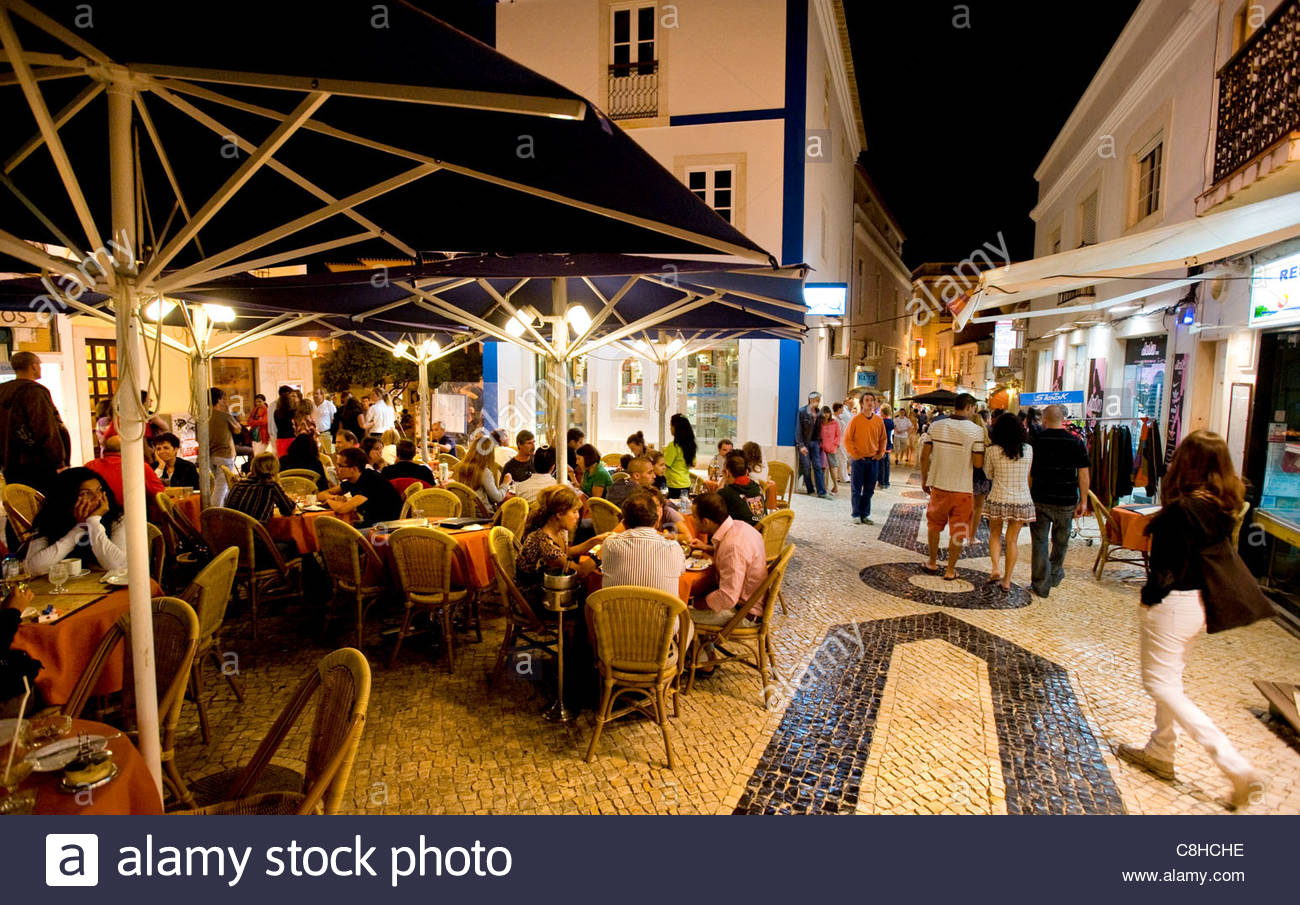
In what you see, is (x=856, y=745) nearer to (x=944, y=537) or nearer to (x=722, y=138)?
(x=944, y=537)

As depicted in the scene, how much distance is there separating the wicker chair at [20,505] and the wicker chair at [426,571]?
3973mm

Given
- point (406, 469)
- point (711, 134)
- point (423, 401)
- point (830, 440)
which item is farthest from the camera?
point (711, 134)

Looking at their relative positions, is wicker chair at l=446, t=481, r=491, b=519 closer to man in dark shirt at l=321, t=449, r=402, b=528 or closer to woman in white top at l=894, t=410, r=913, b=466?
man in dark shirt at l=321, t=449, r=402, b=528

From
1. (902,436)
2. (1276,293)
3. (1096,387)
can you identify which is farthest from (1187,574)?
(902,436)

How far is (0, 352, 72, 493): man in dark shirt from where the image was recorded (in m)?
6.48

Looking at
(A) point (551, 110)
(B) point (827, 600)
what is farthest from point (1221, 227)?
(A) point (551, 110)

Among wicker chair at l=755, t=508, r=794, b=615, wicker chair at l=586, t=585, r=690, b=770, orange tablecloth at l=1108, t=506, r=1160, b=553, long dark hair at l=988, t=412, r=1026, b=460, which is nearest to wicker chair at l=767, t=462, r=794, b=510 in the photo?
long dark hair at l=988, t=412, r=1026, b=460

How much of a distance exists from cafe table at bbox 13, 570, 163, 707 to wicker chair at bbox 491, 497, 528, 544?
2.78 metres

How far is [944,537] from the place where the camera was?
9594 mm

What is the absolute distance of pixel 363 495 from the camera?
6.14 meters

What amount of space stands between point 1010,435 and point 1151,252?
225 cm

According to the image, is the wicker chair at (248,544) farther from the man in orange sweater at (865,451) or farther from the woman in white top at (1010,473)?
the man in orange sweater at (865,451)

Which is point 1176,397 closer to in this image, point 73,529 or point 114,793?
point 114,793

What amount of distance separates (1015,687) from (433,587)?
4.26m
